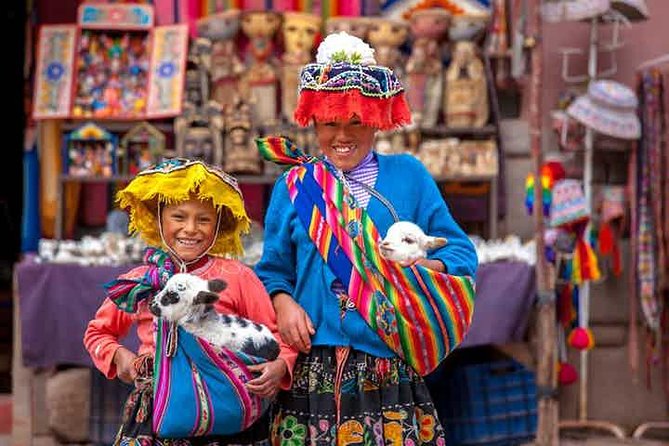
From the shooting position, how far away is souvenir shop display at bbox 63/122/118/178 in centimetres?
586

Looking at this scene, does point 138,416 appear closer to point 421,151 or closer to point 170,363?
point 170,363

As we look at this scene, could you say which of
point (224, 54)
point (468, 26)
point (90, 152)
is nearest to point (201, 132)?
point (224, 54)

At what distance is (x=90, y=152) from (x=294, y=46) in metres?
1.16

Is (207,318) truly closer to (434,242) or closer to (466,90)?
(434,242)

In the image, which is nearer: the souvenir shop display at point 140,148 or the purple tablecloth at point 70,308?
Result: the purple tablecloth at point 70,308

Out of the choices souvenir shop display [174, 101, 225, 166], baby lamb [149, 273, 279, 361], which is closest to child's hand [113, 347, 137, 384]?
baby lamb [149, 273, 279, 361]

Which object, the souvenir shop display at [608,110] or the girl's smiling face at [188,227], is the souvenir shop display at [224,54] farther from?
the girl's smiling face at [188,227]

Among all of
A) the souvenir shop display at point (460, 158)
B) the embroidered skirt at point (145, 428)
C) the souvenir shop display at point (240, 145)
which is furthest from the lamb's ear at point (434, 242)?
the souvenir shop display at point (240, 145)

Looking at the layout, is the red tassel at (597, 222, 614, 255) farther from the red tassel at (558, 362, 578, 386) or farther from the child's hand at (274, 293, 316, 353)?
the child's hand at (274, 293, 316, 353)

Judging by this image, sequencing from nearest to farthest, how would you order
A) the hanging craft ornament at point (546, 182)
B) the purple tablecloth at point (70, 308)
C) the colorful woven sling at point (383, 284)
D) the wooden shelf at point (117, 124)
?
1. the colorful woven sling at point (383, 284)
2. the purple tablecloth at point (70, 308)
3. the hanging craft ornament at point (546, 182)
4. the wooden shelf at point (117, 124)

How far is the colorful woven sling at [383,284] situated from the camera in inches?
104

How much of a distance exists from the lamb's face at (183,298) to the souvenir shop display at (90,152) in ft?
11.2

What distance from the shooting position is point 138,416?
2.69m

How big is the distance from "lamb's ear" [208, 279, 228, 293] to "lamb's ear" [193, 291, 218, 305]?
18mm
